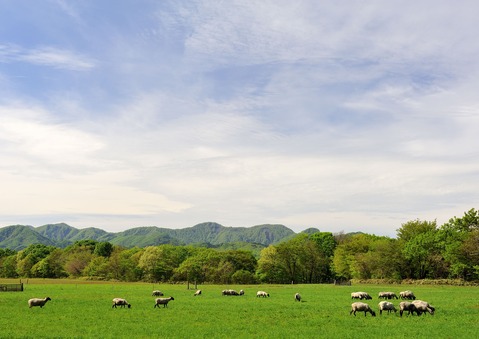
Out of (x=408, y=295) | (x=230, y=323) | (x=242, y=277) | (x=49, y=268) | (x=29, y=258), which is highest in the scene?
(x=408, y=295)

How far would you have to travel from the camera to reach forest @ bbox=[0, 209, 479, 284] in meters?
104

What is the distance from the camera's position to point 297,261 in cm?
14175

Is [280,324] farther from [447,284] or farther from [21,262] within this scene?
[21,262]

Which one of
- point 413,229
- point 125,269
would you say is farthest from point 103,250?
point 413,229

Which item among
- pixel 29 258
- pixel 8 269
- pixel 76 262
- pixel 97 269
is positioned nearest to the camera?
pixel 97 269

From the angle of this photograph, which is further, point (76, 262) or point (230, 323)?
point (76, 262)

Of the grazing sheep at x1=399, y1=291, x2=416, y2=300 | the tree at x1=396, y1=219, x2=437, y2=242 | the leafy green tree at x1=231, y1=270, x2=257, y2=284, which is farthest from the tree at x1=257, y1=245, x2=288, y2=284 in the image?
the grazing sheep at x1=399, y1=291, x2=416, y2=300

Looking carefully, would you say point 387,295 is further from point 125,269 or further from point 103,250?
point 103,250

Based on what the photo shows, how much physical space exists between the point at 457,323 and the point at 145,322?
2477 centimetres

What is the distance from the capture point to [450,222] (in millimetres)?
109438

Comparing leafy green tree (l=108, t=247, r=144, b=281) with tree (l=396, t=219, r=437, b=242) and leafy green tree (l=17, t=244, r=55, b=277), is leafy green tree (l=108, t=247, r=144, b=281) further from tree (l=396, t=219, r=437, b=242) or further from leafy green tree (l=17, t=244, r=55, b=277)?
tree (l=396, t=219, r=437, b=242)

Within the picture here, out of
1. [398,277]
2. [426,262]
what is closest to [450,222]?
[426,262]

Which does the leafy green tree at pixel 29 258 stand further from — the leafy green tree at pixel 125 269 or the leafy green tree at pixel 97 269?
the leafy green tree at pixel 125 269

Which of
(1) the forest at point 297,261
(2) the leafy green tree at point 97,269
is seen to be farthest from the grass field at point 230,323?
(2) the leafy green tree at point 97,269
